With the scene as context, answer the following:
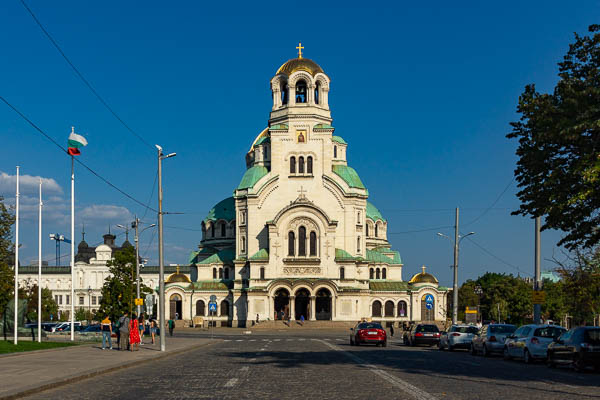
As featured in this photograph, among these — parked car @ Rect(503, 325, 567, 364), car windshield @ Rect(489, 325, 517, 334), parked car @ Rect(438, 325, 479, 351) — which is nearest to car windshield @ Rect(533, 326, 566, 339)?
parked car @ Rect(503, 325, 567, 364)

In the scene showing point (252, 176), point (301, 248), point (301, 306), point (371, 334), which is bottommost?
point (301, 306)

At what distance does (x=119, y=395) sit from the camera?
51.9 ft

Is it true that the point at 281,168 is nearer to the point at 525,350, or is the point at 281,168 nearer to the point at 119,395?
the point at 525,350

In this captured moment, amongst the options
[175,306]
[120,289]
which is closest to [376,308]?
[175,306]

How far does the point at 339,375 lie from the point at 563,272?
31.2 metres

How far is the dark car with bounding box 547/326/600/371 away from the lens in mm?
23031

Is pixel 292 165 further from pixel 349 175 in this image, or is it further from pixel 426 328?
pixel 426 328

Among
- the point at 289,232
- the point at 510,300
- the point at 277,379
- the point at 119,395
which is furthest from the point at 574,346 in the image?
the point at 510,300

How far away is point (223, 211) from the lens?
322 ft

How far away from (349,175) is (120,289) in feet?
114

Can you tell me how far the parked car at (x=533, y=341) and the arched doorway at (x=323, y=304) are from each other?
53.6m

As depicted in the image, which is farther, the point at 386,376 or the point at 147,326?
the point at 147,326

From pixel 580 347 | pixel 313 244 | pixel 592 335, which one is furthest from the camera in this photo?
pixel 313 244

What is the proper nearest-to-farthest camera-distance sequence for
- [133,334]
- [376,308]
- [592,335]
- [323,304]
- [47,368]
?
[47,368] → [592,335] → [133,334] → [323,304] → [376,308]
